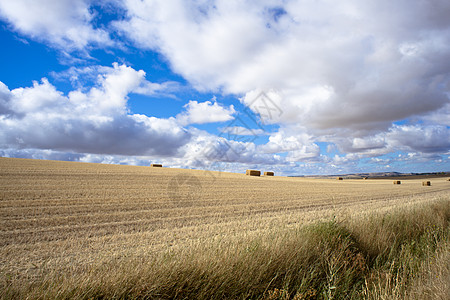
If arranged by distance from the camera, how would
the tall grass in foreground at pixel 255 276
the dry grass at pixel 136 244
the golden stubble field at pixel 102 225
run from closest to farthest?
the tall grass in foreground at pixel 255 276
the dry grass at pixel 136 244
the golden stubble field at pixel 102 225

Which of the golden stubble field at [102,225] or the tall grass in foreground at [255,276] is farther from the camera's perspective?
the golden stubble field at [102,225]

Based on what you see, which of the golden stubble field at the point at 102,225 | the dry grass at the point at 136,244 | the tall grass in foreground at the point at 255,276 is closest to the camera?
the tall grass in foreground at the point at 255,276

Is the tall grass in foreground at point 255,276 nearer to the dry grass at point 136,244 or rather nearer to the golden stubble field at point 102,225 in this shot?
the dry grass at point 136,244

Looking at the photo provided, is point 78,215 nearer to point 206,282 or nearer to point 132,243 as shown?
point 132,243

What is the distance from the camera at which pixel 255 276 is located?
4.54m

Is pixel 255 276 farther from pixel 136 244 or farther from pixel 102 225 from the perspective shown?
pixel 102 225

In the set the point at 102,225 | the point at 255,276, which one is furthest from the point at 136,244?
the point at 255,276

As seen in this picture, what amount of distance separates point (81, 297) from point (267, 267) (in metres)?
3.03

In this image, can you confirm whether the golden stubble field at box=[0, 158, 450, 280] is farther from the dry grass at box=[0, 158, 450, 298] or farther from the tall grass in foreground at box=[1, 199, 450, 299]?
the tall grass in foreground at box=[1, 199, 450, 299]

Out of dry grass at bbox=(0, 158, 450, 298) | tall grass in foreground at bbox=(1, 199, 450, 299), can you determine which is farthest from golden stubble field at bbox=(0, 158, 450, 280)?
tall grass in foreground at bbox=(1, 199, 450, 299)

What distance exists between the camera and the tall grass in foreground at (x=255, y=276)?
141 inches

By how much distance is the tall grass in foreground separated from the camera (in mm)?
3586

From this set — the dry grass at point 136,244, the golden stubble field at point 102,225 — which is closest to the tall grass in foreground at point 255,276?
the dry grass at point 136,244

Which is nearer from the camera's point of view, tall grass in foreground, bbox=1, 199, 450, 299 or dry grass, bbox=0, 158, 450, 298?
tall grass in foreground, bbox=1, 199, 450, 299
